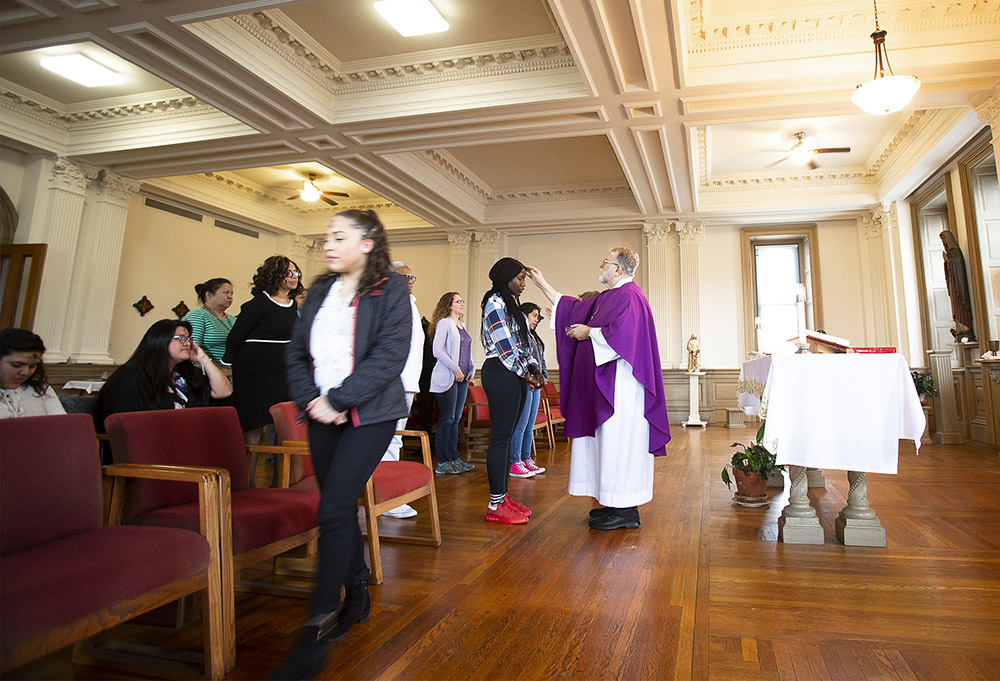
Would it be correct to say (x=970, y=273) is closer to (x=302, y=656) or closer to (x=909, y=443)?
(x=909, y=443)

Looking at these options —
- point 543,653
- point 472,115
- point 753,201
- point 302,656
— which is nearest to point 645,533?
point 543,653

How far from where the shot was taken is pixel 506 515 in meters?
3.01

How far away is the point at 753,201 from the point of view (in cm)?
919

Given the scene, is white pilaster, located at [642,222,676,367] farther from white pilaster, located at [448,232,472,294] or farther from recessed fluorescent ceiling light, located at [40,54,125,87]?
recessed fluorescent ceiling light, located at [40,54,125,87]

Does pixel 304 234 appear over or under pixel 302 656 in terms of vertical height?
over

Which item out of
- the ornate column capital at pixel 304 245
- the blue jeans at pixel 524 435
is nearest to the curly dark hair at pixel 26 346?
the blue jeans at pixel 524 435

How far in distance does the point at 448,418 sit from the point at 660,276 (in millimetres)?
6217

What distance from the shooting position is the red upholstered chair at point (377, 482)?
7.01 ft

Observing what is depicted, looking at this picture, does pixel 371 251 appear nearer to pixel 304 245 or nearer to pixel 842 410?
A: pixel 842 410

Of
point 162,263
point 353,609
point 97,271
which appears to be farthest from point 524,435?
point 162,263

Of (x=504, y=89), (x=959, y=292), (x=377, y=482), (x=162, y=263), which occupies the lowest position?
(x=377, y=482)

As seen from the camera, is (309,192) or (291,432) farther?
(309,192)

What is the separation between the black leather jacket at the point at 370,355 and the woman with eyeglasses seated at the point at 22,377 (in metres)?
1.35

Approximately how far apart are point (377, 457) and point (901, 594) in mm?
1876
